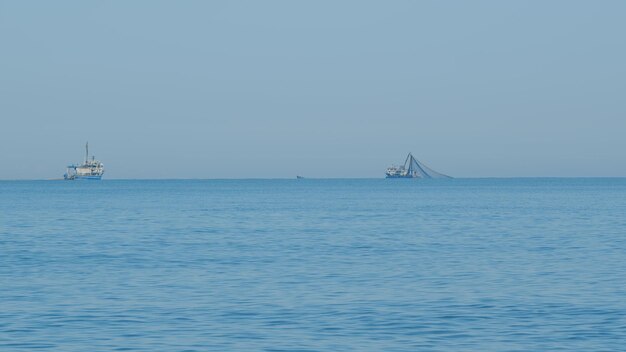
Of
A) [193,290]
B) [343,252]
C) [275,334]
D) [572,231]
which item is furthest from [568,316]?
[572,231]

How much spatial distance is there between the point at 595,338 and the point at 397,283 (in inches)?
403

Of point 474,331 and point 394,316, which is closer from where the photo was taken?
point 474,331

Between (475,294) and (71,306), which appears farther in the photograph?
(475,294)

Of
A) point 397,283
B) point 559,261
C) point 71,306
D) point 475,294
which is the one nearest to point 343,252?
point 559,261

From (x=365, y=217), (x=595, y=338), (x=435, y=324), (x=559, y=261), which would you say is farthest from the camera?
(x=365, y=217)

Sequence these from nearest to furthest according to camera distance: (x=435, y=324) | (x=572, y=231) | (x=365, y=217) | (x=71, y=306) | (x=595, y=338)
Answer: (x=595, y=338), (x=435, y=324), (x=71, y=306), (x=572, y=231), (x=365, y=217)

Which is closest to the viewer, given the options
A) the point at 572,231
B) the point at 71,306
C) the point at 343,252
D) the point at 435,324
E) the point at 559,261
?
the point at 435,324

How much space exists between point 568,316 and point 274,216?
62.1 meters

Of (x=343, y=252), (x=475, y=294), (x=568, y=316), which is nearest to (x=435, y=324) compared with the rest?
(x=568, y=316)

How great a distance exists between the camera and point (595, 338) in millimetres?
22375

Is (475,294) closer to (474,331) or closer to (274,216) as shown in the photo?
(474,331)

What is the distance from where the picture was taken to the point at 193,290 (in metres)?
30.6

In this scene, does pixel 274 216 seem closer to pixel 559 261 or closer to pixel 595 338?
pixel 559 261

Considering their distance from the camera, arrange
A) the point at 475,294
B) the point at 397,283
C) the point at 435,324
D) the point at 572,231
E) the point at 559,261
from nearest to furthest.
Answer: the point at 435,324, the point at 475,294, the point at 397,283, the point at 559,261, the point at 572,231
